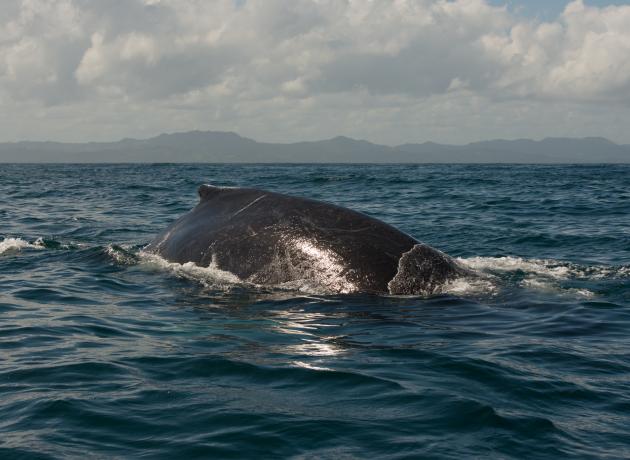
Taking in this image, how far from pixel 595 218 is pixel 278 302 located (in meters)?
17.2

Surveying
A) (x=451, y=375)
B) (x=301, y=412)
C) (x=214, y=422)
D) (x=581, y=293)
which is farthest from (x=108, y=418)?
(x=581, y=293)

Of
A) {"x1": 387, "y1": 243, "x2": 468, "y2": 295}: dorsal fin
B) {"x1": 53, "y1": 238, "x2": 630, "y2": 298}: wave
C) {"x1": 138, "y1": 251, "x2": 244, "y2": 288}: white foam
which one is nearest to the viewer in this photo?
Result: {"x1": 387, "y1": 243, "x2": 468, "y2": 295}: dorsal fin

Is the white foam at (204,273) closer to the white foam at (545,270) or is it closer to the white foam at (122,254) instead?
the white foam at (122,254)

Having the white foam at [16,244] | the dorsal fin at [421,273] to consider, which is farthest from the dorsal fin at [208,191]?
the white foam at [16,244]

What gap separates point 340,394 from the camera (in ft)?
20.7

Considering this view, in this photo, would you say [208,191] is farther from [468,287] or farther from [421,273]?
[468,287]

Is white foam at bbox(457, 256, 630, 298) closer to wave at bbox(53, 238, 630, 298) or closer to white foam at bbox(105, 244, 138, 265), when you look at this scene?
wave at bbox(53, 238, 630, 298)

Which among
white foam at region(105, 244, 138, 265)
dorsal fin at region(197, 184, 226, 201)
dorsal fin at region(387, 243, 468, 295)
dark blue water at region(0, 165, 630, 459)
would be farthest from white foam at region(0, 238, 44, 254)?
dorsal fin at region(387, 243, 468, 295)

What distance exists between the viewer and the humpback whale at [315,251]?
33.9ft

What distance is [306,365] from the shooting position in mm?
7148

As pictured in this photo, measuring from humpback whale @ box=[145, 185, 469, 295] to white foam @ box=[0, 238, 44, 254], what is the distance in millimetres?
6253

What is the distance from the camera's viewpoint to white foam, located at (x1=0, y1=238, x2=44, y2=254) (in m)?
16.0

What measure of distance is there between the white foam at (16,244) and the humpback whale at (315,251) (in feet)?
20.5

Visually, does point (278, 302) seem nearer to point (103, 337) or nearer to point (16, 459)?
point (103, 337)
